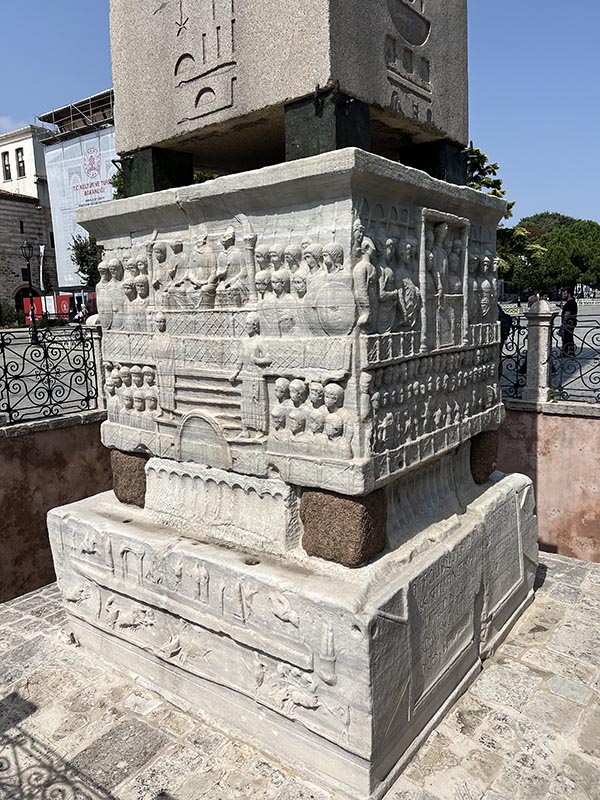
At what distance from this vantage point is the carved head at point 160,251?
11.4ft

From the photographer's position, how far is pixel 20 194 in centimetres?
3688

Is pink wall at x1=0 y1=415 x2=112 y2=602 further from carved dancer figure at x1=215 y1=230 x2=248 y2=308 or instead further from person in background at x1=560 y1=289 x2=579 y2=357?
person in background at x1=560 y1=289 x2=579 y2=357

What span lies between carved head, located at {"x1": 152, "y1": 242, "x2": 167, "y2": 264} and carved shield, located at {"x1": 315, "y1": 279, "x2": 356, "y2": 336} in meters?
1.18

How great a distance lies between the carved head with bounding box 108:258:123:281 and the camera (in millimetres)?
3760

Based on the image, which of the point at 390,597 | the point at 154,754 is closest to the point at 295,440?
the point at 390,597

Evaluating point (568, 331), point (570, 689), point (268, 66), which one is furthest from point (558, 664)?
point (568, 331)

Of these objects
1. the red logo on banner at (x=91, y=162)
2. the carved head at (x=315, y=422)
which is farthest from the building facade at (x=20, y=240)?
the carved head at (x=315, y=422)

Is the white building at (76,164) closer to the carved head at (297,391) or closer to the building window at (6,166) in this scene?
the building window at (6,166)

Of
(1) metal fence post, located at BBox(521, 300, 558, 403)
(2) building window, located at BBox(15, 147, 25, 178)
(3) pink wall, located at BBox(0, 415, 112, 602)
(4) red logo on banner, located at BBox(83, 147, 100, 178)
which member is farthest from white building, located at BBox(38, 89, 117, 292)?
(1) metal fence post, located at BBox(521, 300, 558, 403)

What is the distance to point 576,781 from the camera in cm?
278

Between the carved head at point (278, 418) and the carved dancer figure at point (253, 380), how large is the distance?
0.17 ft

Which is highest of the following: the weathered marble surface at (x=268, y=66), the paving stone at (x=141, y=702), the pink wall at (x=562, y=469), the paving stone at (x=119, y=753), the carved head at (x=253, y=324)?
the weathered marble surface at (x=268, y=66)

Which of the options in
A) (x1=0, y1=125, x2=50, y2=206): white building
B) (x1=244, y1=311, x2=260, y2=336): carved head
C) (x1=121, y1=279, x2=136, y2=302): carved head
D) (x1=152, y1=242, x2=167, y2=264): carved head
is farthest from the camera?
(x1=0, y1=125, x2=50, y2=206): white building

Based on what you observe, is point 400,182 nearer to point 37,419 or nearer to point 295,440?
point 295,440
